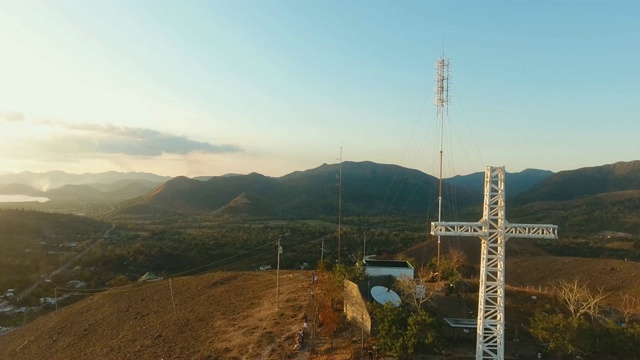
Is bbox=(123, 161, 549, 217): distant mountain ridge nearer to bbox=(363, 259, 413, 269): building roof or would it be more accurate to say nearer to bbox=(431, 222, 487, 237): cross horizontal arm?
bbox=(363, 259, 413, 269): building roof

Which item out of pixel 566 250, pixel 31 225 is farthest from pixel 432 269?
pixel 31 225

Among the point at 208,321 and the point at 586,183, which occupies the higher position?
the point at 586,183

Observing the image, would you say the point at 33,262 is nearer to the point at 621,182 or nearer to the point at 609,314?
the point at 609,314

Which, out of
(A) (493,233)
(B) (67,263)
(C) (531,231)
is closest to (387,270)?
(A) (493,233)

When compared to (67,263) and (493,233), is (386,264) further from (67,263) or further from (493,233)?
(67,263)

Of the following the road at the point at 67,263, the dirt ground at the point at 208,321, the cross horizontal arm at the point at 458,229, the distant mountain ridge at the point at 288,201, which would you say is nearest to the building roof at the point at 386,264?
the dirt ground at the point at 208,321

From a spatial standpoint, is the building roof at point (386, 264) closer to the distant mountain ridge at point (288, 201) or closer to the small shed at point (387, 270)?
the small shed at point (387, 270)
